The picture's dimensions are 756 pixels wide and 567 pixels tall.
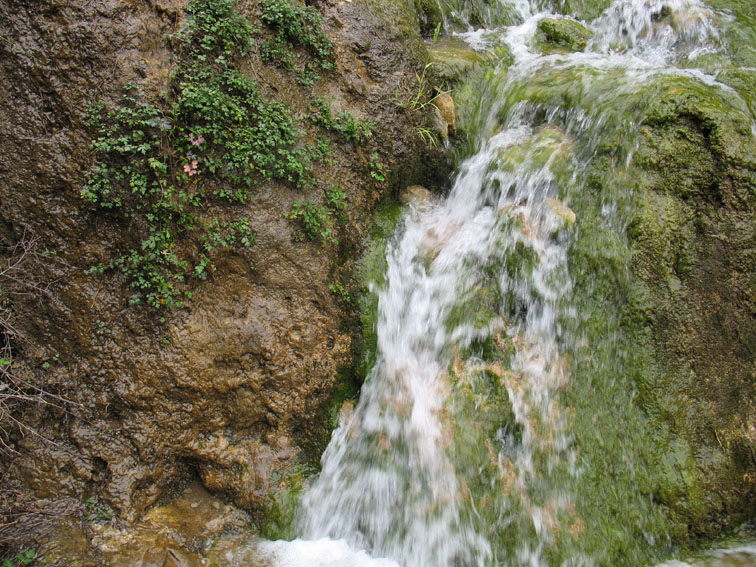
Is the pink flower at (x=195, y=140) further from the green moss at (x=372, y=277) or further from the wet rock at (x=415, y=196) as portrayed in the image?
the wet rock at (x=415, y=196)

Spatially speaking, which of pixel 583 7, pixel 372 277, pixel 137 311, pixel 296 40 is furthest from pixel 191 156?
pixel 583 7

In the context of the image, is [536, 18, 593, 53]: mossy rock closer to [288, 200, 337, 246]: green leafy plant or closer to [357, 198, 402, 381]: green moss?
[357, 198, 402, 381]: green moss

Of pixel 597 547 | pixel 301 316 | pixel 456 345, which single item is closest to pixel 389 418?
pixel 456 345

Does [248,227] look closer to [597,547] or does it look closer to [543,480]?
[543,480]

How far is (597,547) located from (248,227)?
4.02 m

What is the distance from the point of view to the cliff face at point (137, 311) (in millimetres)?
3889

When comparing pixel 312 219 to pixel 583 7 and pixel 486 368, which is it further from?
pixel 583 7

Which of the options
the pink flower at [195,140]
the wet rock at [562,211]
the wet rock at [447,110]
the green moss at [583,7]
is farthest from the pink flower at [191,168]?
the green moss at [583,7]

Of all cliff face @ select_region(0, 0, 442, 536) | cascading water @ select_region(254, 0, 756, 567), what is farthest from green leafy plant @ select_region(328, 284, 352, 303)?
cascading water @ select_region(254, 0, 756, 567)

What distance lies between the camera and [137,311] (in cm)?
416

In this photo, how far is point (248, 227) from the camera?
4.39 metres

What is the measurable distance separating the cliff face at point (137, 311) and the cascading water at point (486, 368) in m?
0.59

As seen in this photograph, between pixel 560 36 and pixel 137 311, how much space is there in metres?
6.75

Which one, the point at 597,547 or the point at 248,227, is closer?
the point at 597,547
